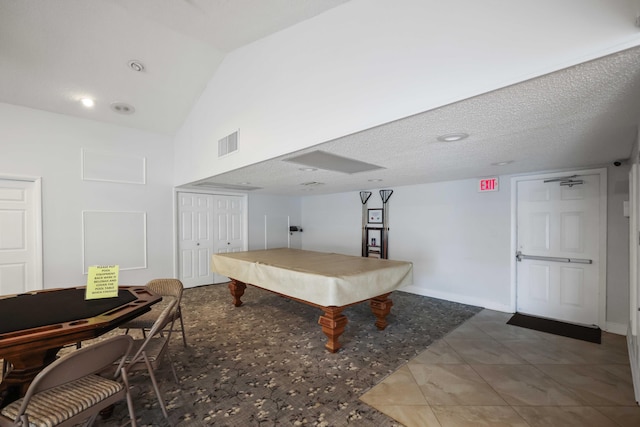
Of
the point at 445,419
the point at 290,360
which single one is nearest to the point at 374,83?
the point at 445,419

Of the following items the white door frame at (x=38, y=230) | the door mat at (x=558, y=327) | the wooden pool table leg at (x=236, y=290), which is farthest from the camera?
the wooden pool table leg at (x=236, y=290)

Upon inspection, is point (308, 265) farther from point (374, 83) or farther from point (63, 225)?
point (63, 225)

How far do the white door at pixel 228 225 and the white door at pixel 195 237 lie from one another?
138 mm

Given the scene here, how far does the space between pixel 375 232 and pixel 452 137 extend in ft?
11.6

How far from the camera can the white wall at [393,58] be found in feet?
3.95

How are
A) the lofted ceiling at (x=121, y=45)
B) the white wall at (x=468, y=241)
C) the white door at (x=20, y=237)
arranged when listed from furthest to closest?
the white door at (x=20, y=237), the white wall at (x=468, y=241), the lofted ceiling at (x=121, y=45)

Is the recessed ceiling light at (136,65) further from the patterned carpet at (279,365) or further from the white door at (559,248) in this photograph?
the white door at (559,248)

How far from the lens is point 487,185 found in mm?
4086

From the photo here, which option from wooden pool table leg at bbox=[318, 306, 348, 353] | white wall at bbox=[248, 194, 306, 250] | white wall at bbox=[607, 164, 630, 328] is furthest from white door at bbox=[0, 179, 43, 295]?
white wall at bbox=[607, 164, 630, 328]

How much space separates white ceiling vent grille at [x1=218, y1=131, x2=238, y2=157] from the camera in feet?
11.0

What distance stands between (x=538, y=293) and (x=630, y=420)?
2242 millimetres

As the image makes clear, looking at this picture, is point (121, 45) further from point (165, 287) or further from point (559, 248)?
point (559, 248)

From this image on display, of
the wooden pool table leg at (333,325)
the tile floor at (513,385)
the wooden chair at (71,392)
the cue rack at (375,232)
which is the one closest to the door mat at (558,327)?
the tile floor at (513,385)

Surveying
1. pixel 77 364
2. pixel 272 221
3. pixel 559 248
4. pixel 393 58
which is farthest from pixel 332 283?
pixel 272 221
